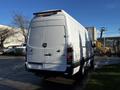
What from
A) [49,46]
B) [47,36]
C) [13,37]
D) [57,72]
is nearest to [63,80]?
[57,72]

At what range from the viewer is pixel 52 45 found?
433 inches

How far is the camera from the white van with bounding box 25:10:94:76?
1073 cm

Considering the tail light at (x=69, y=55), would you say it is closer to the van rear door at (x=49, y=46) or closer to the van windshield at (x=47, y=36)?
the van rear door at (x=49, y=46)

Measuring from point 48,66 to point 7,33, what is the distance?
62.9m

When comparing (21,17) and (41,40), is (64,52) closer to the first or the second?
(41,40)

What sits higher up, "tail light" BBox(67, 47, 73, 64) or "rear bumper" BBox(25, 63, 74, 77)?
"tail light" BBox(67, 47, 73, 64)

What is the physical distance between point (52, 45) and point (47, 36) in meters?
0.44

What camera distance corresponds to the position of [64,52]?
35.3 ft

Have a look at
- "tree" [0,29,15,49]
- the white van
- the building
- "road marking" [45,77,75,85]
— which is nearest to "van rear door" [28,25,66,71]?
the white van

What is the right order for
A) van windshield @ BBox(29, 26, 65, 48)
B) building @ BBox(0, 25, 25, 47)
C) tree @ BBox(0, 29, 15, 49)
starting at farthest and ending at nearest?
1. building @ BBox(0, 25, 25, 47)
2. tree @ BBox(0, 29, 15, 49)
3. van windshield @ BBox(29, 26, 65, 48)

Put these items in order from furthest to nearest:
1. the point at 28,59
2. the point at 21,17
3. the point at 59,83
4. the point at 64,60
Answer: the point at 21,17 → the point at 59,83 → the point at 28,59 → the point at 64,60

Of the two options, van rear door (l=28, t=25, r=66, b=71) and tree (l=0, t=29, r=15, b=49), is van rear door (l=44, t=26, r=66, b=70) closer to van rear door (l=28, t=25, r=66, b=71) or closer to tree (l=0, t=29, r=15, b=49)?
van rear door (l=28, t=25, r=66, b=71)

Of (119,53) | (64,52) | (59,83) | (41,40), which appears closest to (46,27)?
(41,40)

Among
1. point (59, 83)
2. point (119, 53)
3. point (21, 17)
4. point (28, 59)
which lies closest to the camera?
point (28, 59)
